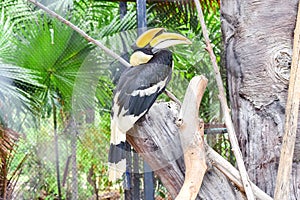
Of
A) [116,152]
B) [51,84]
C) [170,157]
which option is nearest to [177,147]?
[170,157]

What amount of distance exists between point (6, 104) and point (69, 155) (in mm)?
270

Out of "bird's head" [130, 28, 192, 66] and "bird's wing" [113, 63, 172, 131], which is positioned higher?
"bird's head" [130, 28, 192, 66]

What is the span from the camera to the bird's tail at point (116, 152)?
2.12 feet

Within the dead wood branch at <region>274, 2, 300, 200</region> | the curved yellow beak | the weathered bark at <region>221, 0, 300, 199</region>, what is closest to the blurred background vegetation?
the curved yellow beak

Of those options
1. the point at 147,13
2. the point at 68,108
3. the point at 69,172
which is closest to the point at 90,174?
Result: the point at 69,172

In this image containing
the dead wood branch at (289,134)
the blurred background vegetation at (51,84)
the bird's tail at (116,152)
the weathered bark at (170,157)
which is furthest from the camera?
the blurred background vegetation at (51,84)

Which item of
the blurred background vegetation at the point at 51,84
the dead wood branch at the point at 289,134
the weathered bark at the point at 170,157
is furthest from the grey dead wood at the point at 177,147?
the blurred background vegetation at the point at 51,84

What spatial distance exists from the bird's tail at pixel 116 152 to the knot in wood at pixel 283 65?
243 mm

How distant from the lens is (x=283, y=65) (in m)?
0.58

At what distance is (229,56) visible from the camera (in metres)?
0.63

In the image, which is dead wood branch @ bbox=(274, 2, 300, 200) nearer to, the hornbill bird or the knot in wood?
the knot in wood

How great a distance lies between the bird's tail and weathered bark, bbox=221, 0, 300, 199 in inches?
7.2

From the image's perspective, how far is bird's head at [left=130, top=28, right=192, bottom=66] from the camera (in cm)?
69

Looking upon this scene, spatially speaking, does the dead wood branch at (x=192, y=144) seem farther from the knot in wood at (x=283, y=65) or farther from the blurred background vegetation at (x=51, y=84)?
the blurred background vegetation at (x=51, y=84)
